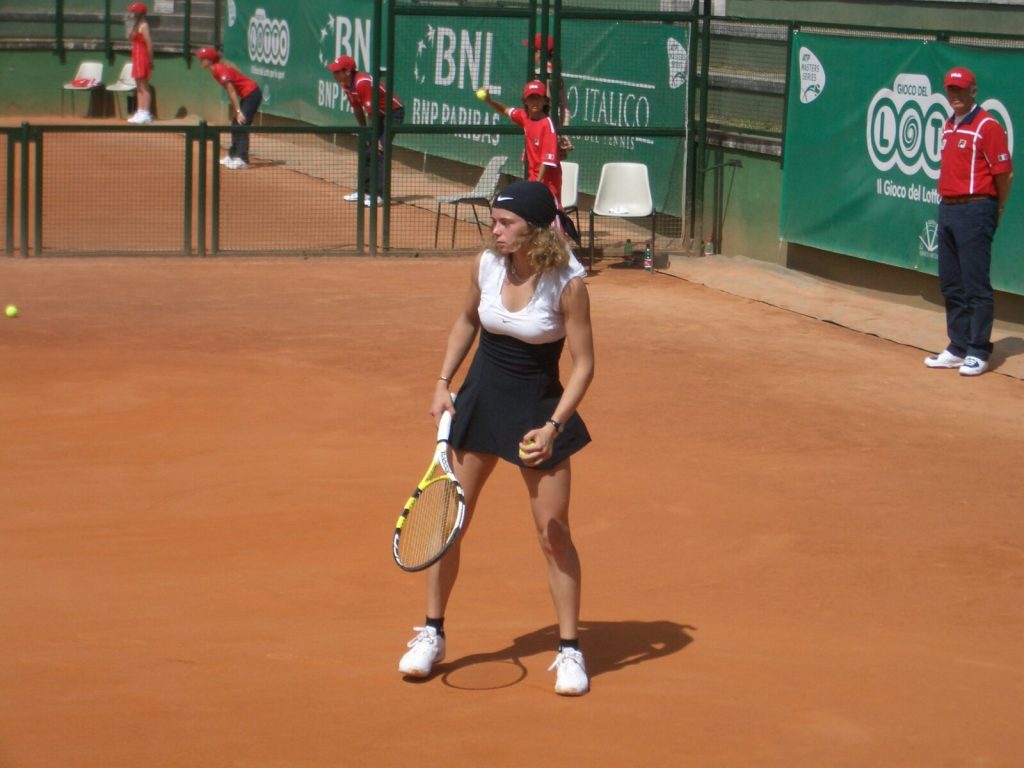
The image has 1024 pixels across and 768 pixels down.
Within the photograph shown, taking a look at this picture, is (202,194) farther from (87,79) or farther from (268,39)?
(87,79)

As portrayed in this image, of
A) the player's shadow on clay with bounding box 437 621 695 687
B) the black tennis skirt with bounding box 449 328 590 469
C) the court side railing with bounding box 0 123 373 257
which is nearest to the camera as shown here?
the black tennis skirt with bounding box 449 328 590 469

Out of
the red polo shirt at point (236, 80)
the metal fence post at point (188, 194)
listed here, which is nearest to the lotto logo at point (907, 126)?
the metal fence post at point (188, 194)

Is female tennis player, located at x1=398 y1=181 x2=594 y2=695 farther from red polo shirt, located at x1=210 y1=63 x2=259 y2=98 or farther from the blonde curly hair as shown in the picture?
red polo shirt, located at x1=210 y1=63 x2=259 y2=98

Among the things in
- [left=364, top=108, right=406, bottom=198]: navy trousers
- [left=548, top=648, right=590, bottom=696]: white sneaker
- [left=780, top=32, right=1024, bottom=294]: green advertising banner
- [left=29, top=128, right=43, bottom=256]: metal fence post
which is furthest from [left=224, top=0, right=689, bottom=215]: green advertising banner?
[left=548, top=648, right=590, bottom=696]: white sneaker

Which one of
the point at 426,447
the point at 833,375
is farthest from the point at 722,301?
the point at 426,447

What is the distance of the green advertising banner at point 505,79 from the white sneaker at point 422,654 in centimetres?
1107

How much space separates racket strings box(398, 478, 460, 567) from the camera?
5.21 meters

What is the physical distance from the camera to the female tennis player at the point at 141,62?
26995 mm

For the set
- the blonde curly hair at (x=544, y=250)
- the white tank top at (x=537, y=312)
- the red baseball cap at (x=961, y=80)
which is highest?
the red baseball cap at (x=961, y=80)

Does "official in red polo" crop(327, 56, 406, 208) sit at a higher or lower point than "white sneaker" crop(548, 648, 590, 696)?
higher

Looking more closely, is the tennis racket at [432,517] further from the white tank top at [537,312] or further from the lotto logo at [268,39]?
the lotto logo at [268,39]

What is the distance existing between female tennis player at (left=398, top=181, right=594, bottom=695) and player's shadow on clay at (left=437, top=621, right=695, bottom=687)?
0.24 metres

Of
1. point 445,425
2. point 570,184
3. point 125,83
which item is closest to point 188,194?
point 570,184

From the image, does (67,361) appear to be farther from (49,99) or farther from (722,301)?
(49,99)
